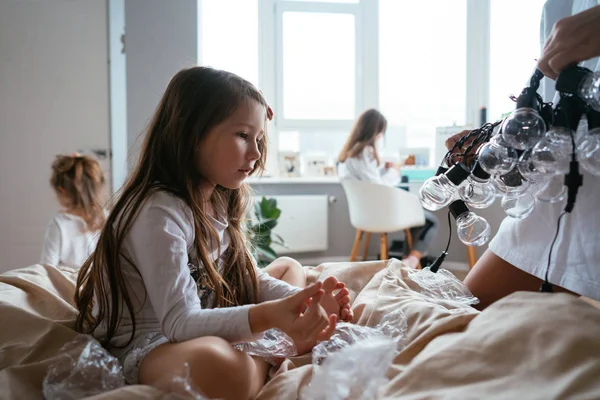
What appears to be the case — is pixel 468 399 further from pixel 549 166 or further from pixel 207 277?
pixel 207 277

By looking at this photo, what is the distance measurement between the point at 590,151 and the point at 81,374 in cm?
84

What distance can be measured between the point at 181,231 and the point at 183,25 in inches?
73.4

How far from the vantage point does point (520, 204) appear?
34.9 inches

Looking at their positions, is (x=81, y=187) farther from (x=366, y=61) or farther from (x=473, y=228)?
(x=366, y=61)

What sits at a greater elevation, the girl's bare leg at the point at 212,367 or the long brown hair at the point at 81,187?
the long brown hair at the point at 81,187

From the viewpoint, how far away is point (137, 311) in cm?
90

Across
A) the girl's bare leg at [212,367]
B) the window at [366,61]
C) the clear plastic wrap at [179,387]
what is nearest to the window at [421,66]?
the window at [366,61]

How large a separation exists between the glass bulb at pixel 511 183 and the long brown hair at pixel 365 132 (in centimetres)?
234

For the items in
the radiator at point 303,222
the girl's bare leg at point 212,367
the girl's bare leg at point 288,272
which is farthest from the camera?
the radiator at point 303,222

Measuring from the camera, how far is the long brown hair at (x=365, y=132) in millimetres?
3174

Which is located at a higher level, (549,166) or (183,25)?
(183,25)

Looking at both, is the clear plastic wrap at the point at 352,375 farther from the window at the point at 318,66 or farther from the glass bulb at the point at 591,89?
the window at the point at 318,66

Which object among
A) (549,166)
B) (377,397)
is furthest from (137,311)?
(549,166)

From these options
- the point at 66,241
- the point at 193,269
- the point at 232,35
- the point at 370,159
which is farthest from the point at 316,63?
the point at 193,269
